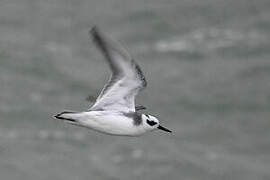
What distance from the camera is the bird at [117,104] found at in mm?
20062

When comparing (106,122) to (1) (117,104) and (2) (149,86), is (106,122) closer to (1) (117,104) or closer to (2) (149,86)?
(1) (117,104)

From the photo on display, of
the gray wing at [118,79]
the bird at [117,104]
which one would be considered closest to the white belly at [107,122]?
the bird at [117,104]

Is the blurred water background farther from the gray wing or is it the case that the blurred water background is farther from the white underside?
the white underside

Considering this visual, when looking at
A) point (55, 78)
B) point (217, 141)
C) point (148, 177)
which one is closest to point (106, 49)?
point (148, 177)

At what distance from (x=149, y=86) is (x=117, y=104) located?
33.1 m

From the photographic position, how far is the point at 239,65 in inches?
2287

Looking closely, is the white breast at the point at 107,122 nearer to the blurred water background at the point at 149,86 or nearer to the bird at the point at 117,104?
the bird at the point at 117,104

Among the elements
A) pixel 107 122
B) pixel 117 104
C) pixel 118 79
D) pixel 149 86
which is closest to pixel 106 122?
pixel 107 122

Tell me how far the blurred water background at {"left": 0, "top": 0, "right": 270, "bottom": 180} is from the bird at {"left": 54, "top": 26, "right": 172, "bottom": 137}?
25191 millimetres

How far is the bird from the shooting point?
20.1 metres

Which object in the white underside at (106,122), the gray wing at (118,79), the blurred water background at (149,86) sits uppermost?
the blurred water background at (149,86)

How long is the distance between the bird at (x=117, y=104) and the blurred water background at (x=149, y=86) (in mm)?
25191

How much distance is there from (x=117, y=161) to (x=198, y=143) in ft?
17.0

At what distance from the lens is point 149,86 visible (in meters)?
54.3
